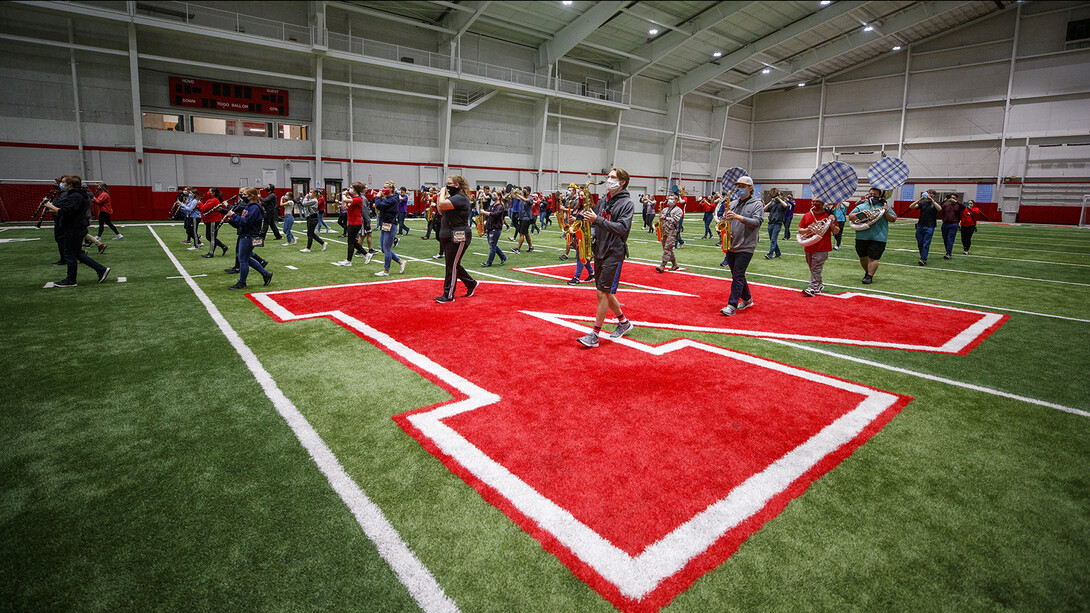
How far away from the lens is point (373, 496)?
331 cm

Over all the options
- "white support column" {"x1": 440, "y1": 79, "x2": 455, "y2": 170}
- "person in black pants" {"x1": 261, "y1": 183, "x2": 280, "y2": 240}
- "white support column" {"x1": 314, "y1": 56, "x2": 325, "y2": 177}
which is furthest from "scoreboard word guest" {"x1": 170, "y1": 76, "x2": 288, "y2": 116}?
"person in black pants" {"x1": 261, "y1": 183, "x2": 280, "y2": 240}

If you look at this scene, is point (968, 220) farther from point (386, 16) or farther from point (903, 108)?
point (903, 108)

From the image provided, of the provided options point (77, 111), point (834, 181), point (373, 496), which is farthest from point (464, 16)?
point (373, 496)

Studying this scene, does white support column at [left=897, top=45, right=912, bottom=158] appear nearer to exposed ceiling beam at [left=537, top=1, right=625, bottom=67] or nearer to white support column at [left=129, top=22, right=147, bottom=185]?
exposed ceiling beam at [left=537, top=1, right=625, bottom=67]

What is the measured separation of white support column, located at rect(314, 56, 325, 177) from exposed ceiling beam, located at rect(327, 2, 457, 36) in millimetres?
3366

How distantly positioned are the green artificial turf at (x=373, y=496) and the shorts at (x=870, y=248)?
4.90m

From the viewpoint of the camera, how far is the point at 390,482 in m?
3.48

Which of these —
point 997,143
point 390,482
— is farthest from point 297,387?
point 997,143

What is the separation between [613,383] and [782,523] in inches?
95.0

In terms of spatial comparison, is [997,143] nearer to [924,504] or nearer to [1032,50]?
[1032,50]

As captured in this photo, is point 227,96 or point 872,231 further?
point 227,96

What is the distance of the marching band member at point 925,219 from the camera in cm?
1393

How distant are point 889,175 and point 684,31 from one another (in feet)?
89.4

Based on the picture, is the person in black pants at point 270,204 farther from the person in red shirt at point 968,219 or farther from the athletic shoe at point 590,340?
the person in red shirt at point 968,219
